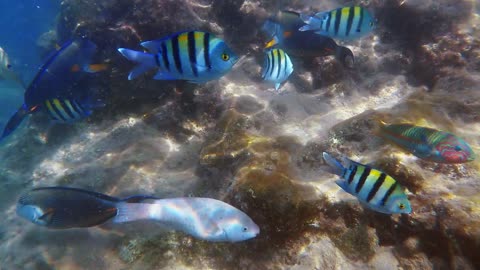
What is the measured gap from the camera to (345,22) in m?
3.91

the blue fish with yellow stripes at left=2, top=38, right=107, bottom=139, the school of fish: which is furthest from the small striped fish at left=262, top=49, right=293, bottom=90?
the blue fish with yellow stripes at left=2, top=38, right=107, bottom=139

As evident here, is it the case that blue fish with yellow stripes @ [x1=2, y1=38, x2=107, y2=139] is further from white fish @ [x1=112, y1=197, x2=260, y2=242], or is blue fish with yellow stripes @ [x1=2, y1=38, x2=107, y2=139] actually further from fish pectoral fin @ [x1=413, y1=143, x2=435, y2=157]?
fish pectoral fin @ [x1=413, y1=143, x2=435, y2=157]

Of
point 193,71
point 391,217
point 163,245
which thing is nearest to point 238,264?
point 163,245

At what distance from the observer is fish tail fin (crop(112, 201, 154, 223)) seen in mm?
2797

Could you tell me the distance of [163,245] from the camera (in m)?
3.62

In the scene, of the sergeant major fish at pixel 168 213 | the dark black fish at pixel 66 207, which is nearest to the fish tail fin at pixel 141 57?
the sergeant major fish at pixel 168 213

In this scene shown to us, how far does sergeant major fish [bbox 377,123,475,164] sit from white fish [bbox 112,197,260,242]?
5.72ft

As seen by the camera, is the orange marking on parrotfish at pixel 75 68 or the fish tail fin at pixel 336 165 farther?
the orange marking on parrotfish at pixel 75 68

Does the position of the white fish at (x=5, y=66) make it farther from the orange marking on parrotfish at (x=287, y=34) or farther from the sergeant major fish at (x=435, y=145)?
the sergeant major fish at (x=435, y=145)

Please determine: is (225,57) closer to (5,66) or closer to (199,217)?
(199,217)

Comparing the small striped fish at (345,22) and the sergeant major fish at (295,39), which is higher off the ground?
the small striped fish at (345,22)

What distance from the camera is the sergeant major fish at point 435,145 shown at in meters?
2.69

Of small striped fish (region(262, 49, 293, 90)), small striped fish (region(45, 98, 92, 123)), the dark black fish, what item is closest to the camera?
the dark black fish

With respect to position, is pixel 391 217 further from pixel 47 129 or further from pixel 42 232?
pixel 47 129
